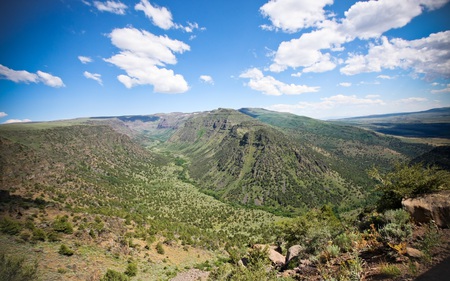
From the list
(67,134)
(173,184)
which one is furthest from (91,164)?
(173,184)

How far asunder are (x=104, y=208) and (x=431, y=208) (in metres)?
87.0

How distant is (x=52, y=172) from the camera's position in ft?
341

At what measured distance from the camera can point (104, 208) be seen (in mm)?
74938

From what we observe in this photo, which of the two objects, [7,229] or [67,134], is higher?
[67,134]

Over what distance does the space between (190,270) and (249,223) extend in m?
87.7

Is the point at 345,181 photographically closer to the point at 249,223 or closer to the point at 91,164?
the point at 249,223

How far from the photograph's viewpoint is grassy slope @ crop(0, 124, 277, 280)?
110ft

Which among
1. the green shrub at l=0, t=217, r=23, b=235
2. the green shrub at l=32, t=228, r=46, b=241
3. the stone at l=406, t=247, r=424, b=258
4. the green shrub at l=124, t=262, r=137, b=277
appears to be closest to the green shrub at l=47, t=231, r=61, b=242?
the green shrub at l=32, t=228, r=46, b=241

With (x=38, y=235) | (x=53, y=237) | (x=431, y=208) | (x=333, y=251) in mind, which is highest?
(x=431, y=208)

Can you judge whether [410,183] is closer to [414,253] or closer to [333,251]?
[414,253]

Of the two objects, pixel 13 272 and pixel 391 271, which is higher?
pixel 391 271

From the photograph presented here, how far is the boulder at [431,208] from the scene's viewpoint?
1309 centimetres

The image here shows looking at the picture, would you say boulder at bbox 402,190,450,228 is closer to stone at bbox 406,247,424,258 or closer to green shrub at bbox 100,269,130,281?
stone at bbox 406,247,424,258

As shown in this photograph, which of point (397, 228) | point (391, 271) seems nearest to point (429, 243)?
point (391, 271)
